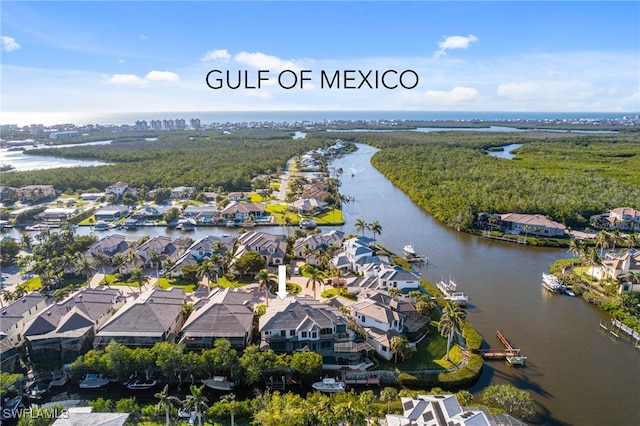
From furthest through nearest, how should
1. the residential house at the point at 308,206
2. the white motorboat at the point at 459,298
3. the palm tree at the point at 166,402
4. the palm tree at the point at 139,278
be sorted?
1. the residential house at the point at 308,206
2. the palm tree at the point at 139,278
3. the white motorboat at the point at 459,298
4. the palm tree at the point at 166,402

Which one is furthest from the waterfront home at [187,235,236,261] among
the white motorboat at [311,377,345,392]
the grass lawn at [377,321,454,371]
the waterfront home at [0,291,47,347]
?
the grass lawn at [377,321,454,371]

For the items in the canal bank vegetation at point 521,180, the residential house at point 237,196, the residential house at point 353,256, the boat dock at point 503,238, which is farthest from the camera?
the residential house at point 237,196

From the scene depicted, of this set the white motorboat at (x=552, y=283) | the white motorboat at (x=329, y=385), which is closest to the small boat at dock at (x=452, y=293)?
the white motorboat at (x=552, y=283)

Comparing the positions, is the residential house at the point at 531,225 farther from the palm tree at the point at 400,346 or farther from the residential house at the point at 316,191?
the palm tree at the point at 400,346

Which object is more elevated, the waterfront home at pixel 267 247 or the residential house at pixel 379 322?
the waterfront home at pixel 267 247

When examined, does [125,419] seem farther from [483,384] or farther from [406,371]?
[483,384]

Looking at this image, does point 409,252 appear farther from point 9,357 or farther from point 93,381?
point 9,357

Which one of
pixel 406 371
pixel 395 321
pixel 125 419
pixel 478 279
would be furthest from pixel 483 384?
pixel 125 419
